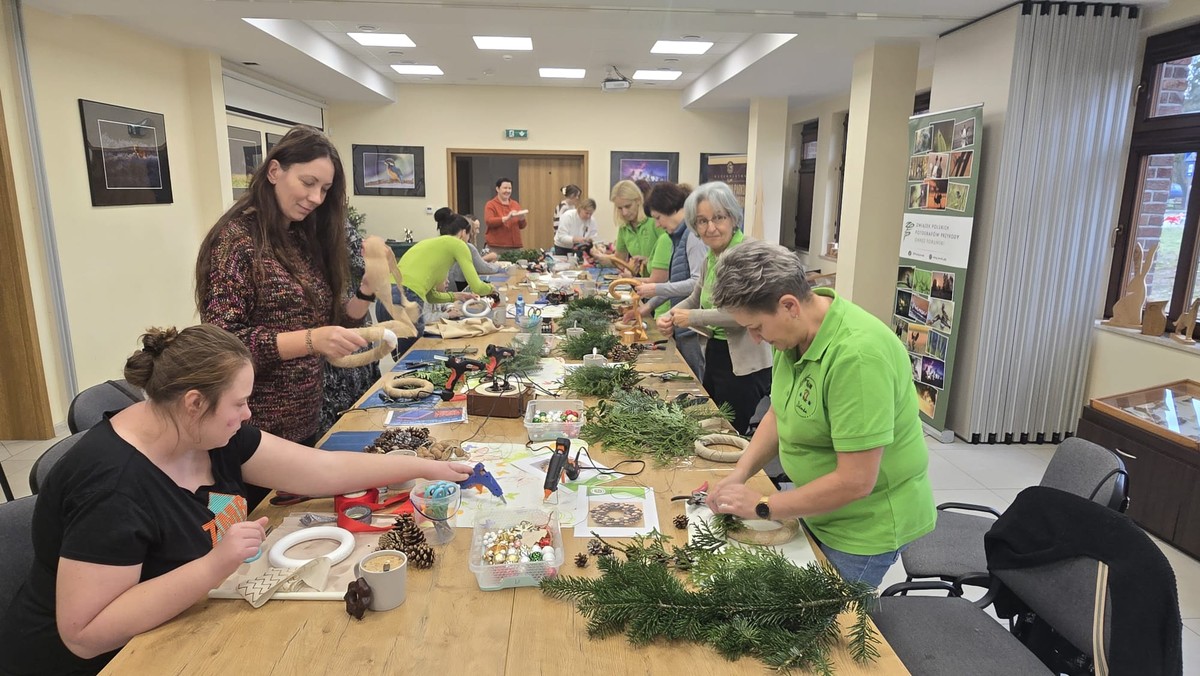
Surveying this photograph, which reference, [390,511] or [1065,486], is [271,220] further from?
[1065,486]

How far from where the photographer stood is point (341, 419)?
242 cm

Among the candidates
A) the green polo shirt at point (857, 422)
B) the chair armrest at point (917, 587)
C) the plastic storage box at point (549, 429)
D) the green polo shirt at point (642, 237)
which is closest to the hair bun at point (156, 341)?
the plastic storage box at point (549, 429)

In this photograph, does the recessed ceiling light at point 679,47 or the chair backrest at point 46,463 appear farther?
the recessed ceiling light at point 679,47

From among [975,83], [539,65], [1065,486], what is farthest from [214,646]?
[539,65]

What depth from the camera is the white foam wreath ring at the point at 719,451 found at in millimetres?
2065

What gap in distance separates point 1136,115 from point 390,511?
4.95m

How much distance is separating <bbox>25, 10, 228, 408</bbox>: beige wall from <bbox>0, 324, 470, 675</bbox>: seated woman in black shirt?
4194 millimetres

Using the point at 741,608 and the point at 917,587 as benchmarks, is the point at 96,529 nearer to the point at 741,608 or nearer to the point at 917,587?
the point at 741,608

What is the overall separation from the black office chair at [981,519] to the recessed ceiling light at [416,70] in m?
8.53

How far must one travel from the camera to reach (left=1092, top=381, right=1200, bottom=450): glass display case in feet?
10.6

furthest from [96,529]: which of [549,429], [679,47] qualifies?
[679,47]

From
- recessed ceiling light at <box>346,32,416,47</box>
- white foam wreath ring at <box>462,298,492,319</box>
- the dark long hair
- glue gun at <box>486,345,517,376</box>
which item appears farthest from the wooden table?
recessed ceiling light at <box>346,32,416,47</box>

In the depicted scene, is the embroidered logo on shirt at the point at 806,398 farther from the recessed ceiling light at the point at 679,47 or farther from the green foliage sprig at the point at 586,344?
the recessed ceiling light at the point at 679,47

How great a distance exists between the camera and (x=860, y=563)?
1755 millimetres
